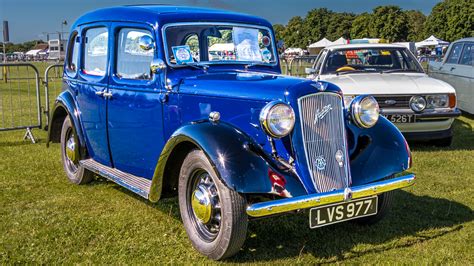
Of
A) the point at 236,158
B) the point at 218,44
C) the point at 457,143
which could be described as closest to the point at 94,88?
the point at 218,44

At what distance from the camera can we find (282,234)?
426cm

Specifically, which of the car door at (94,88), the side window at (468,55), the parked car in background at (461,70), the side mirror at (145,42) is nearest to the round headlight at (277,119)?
the side mirror at (145,42)

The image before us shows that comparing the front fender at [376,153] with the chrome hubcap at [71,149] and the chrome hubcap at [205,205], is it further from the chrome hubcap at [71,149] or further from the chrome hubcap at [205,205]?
the chrome hubcap at [71,149]

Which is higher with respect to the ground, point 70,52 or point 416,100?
point 70,52

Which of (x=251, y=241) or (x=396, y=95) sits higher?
(x=396, y=95)

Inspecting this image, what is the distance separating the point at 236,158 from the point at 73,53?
11.4 ft

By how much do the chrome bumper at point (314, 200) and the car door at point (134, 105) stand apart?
143 centimetres

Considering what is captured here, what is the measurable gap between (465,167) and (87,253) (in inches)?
197

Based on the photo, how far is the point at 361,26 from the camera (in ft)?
290

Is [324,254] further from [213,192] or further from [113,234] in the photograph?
[113,234]

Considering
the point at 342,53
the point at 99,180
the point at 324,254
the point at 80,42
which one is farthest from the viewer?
the point at 342,53

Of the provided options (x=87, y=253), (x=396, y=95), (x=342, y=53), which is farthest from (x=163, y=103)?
(x=342, y=53)

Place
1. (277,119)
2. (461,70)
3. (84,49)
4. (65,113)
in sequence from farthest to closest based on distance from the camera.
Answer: (461,70) < (65,113) < (84,49) < (277,119)

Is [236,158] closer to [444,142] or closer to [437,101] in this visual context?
[437,101]
